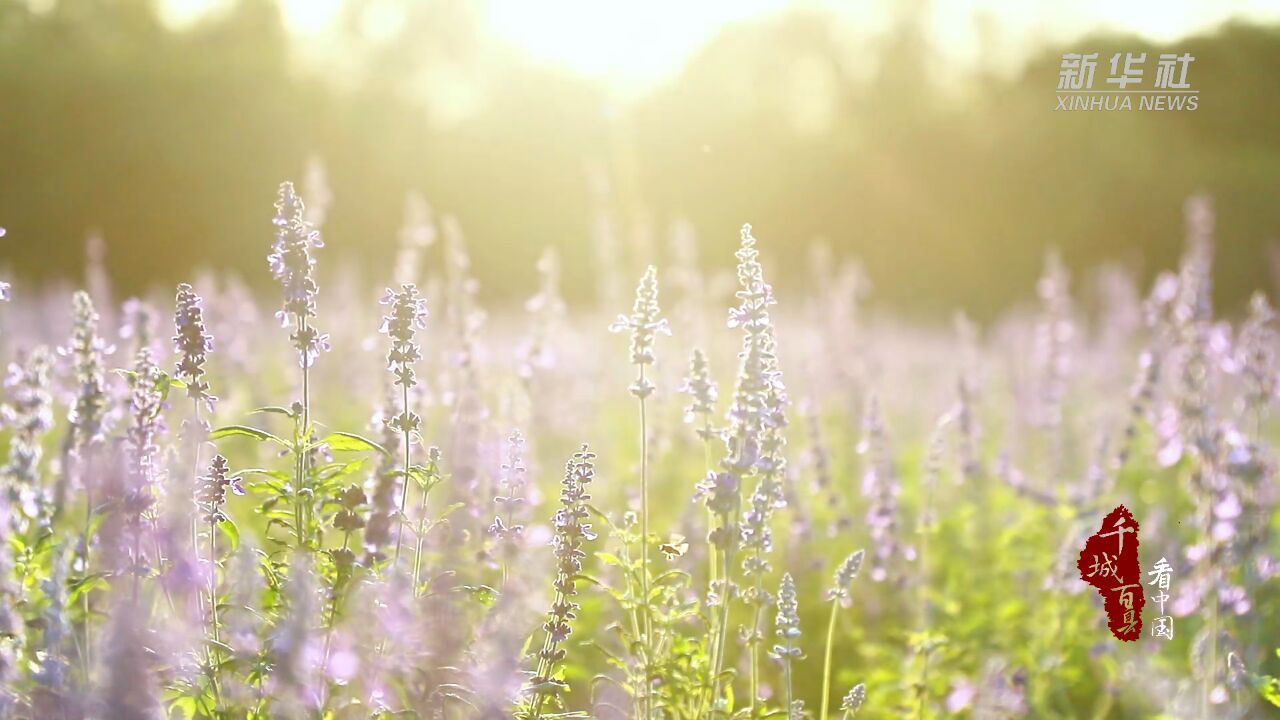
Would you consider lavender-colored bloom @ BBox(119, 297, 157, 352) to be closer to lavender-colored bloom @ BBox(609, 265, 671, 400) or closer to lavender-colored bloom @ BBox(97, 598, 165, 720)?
lavender-colored bloom @ BBox(609, 265, 671, 400)

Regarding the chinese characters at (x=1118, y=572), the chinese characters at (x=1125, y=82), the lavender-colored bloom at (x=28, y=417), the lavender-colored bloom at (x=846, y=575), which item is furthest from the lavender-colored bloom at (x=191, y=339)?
the chinese characters at (x=1125, y=82)

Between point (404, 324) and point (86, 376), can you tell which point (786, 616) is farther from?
point (86, 376)

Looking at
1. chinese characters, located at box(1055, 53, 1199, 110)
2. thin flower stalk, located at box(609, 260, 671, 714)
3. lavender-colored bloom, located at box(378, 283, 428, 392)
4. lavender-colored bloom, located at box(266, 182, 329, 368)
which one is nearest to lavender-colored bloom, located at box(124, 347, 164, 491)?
lavender-colored bloom, located at box(266, 182, 329, 368)

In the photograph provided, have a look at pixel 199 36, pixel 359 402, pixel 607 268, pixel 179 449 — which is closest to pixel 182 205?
pixel 199 36

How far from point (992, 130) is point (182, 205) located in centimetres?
2038

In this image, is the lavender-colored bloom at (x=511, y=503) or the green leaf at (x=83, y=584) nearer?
the green leaf at (x=83, y=584)

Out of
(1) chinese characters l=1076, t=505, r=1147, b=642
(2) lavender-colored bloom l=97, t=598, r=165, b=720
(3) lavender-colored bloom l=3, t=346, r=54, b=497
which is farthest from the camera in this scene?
(1) chinese characters l=1076, t=505, r=1147, b=642

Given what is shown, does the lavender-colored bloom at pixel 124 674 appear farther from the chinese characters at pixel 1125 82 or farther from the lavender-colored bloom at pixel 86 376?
the chinese characters at pixel 1125 82

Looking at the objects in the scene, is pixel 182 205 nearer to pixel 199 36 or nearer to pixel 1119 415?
pixel 199 36

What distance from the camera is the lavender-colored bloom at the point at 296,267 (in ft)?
8.98

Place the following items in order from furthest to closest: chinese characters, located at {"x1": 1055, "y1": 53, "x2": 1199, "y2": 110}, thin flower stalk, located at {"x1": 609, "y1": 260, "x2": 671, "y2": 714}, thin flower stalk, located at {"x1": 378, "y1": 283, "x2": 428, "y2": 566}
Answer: chinese characters, located at {"x1": 1055, "y1": 53, "x2": 1199, "y2": 110}
thin flower stalk, located at {"x1": 609, "y1": 260, "x2": 671, "y2": 714}
thin flower stalk, located at {"x1": 378, "y1": 283, "x2": 428, "y2": 566}

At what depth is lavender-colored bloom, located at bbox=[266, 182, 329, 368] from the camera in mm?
2738

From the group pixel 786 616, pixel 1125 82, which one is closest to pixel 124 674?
pixel 786 616

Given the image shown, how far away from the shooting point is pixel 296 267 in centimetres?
275
